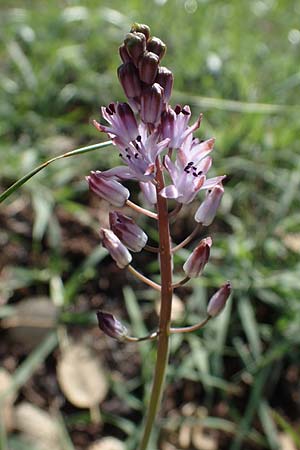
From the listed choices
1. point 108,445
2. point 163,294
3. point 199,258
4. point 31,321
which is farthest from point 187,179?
point 31,321

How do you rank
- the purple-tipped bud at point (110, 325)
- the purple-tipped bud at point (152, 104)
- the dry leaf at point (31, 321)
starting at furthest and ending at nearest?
the dry leaf at point (31, 321), the purple-tipped bud at point (110, 325), the purple-tipped bud at point (152, 104)

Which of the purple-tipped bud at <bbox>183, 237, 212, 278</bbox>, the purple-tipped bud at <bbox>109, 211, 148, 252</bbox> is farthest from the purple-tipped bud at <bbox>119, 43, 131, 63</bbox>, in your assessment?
the purple-tipped bud at <bbox>183, 237, 212, 278</bbox>

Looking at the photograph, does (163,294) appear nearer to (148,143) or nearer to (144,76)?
(148,143)

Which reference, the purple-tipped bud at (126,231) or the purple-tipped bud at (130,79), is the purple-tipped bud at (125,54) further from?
the purple-tipped bud at (126,231)

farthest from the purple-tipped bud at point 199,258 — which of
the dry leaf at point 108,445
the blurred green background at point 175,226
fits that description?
the dry leaf at point 108,445

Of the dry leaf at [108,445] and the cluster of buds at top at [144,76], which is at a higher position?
the cluster of buds at top at [144,76]

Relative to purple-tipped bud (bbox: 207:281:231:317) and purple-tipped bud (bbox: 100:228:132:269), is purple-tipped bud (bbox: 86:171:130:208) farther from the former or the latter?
purple-tipped bud (bbox: 207:281:231:317)
